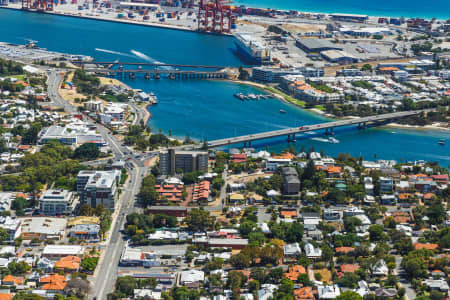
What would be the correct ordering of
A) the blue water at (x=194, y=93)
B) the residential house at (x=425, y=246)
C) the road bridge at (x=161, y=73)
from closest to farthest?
the residential house at (x=425, y=246), the blue water at (x=194, y=93), the road bridge at (x=161, y=73)

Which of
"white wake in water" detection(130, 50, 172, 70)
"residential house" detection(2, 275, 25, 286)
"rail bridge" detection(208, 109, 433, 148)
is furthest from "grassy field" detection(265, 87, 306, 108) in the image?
"residential house" detection(2, 275, 25, 286)

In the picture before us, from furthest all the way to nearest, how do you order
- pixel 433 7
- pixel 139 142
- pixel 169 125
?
1. pixel 433 7
2. pixel 169 125
3. pixel 139 142

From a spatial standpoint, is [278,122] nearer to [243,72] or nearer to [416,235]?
[243,72]

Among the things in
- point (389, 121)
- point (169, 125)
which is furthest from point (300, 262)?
point (389, 121)

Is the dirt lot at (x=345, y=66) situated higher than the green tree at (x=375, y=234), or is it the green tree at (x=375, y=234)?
the dirt lot at (x=345, y=66)

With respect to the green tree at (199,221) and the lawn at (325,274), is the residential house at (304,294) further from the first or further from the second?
the green tree at (199,221)

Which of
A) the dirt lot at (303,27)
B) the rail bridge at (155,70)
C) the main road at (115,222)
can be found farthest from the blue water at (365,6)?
the main road at (115,222)

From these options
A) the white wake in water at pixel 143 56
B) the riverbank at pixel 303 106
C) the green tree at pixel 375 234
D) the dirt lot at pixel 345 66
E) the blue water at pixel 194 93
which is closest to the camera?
the green tree at pixel 375 234

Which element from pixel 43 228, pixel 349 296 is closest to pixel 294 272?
pixel 349 296
